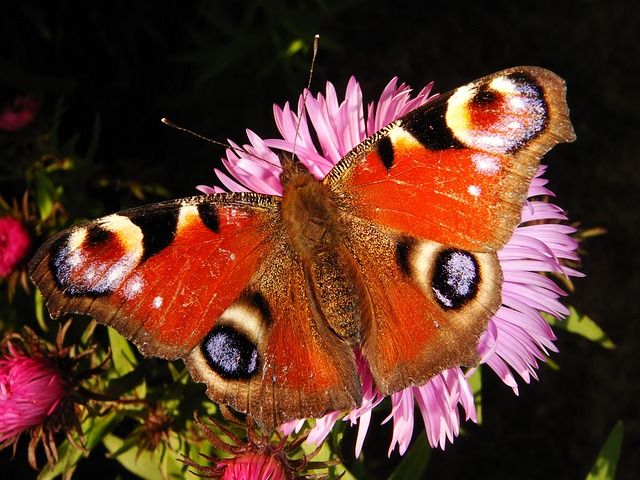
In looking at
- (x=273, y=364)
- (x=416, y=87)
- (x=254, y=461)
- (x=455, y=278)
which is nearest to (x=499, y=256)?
(x=455, y=278)

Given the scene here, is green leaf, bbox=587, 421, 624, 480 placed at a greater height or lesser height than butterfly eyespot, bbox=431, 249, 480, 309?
lesser

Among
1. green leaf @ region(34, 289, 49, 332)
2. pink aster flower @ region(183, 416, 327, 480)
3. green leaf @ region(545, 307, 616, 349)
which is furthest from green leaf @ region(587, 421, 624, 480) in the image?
green leaf @ region(34, 289, 49, 332)

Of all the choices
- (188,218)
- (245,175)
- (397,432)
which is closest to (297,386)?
(397,432)

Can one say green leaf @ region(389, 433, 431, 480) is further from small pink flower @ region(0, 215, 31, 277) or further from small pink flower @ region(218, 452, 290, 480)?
small pink flower @ region(0, 215, 31, 277)

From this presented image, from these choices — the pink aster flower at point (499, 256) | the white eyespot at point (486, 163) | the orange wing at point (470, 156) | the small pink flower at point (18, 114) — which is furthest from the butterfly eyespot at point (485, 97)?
the small pink flower at point (18, 114)

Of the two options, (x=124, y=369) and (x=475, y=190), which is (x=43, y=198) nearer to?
(x=124, y=369)

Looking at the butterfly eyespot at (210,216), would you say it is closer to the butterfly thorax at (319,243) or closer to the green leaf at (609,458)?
the butterfly thorax at (319,243)
